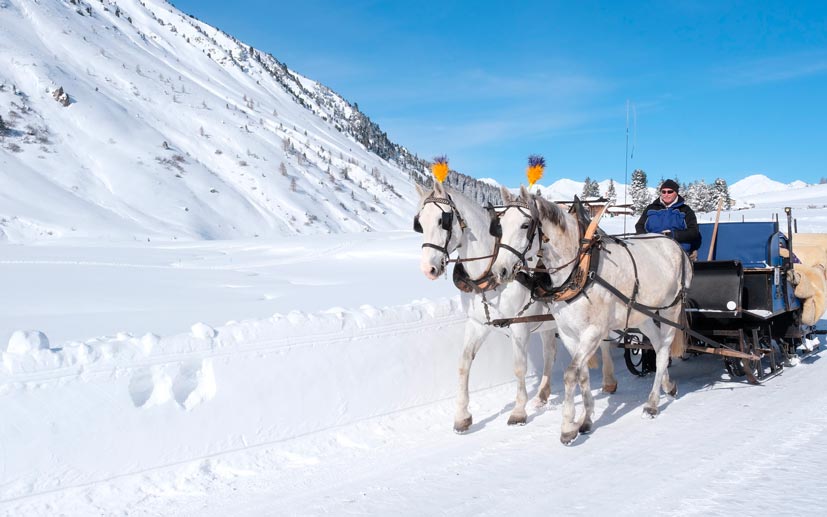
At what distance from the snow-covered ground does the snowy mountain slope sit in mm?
27339

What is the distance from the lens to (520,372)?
606 centimetres

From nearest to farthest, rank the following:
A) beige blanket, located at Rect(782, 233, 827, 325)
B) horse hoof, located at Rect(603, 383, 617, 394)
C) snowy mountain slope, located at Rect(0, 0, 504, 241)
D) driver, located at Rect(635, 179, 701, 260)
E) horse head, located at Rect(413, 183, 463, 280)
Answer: horse head, located at Rect(413, 183, 463, 280), horse hoof, located at Rect(603, 383, 617, 394), driver, located at Rect(635, 179, 701, 260), beige blanket, located at Rect(782, 233, 827, 325), snowy mountain slope, located at Rect(0, 0, 504, 241)

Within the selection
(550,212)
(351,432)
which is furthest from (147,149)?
(550,212)

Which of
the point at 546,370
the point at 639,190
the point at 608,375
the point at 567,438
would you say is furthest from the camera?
the point at 639,190

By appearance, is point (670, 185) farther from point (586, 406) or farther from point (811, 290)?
point (586, 406)

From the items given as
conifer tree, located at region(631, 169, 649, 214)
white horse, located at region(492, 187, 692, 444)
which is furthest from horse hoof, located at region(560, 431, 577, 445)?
conifer tree, located at region(631, 169, 649, 214)

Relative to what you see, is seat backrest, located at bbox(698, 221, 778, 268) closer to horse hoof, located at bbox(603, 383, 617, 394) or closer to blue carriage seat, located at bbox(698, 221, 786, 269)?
blue carriage seat, located at bbox(698, 221, 786, 269)

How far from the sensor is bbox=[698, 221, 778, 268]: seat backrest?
7688mm

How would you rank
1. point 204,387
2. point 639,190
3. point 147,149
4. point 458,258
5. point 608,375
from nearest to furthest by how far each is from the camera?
point 204,387
point 458,258
point 608,375
point 147,149
point 639,190

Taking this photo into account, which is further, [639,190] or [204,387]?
[639,190]

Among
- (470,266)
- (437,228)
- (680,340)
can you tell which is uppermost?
(437,228)

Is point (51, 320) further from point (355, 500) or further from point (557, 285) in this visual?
point (557, 285)

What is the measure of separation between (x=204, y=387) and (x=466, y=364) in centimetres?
238

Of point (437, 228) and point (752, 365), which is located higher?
point (437, 228)
